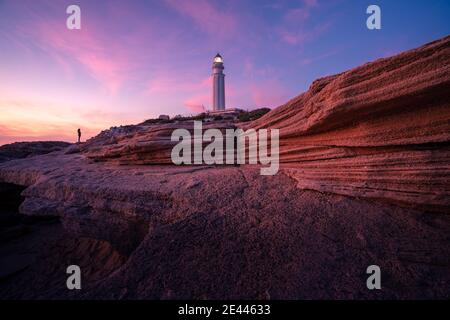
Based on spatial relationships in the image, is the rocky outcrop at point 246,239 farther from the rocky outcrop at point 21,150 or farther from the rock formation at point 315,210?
the rocky outcrop at point 21,150

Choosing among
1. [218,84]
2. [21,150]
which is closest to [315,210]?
[21,150]

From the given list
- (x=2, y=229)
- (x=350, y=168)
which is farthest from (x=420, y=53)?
(x=2, y=229)

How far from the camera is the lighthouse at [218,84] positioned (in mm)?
44750

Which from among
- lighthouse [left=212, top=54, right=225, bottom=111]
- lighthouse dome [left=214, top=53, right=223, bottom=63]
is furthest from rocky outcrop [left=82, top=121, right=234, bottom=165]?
lighthouse dome [left=214, top=53, right=223, bottom=63]

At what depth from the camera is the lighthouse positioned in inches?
1762

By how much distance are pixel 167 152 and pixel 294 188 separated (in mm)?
4869

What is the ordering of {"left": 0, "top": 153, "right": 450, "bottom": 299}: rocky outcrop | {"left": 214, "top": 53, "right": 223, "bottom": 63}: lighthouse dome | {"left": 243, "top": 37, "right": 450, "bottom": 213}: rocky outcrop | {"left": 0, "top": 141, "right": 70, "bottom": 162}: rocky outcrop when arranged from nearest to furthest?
{"left": 0, "top": 153, "right": 450, "bottom": 299}: rocky outcrop
{"left": 243, "top": 37, "right": 450, "bottom": 213}: rocky outcrop
{"left": 0, "top": 141, "right": 70, "bottom": 162}: rocky outcrop
{"left": 214, "top": 53, "right": 223, "bottom": 63}: lighthouse dome

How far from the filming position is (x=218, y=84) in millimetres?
44750

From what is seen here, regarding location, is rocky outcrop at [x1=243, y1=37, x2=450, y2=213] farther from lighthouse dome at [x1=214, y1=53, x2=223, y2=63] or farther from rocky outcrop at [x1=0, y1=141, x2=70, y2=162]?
lighthouse dome at [x1=214, y1=53, x2=223, y2=63]

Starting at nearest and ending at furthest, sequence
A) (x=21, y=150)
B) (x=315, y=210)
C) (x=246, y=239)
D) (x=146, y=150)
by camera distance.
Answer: (x=246, y=239) < (x=315, y=210) < (x=146, y=150) < (x=21, y=150)

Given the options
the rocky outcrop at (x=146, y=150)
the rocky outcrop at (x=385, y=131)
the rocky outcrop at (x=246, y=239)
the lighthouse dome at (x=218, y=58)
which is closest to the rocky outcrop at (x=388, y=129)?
the rocky outcrop at (x=385, y=131)

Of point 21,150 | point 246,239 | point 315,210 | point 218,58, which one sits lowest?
point 246,239

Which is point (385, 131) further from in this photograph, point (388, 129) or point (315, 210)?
point (315, 210)
